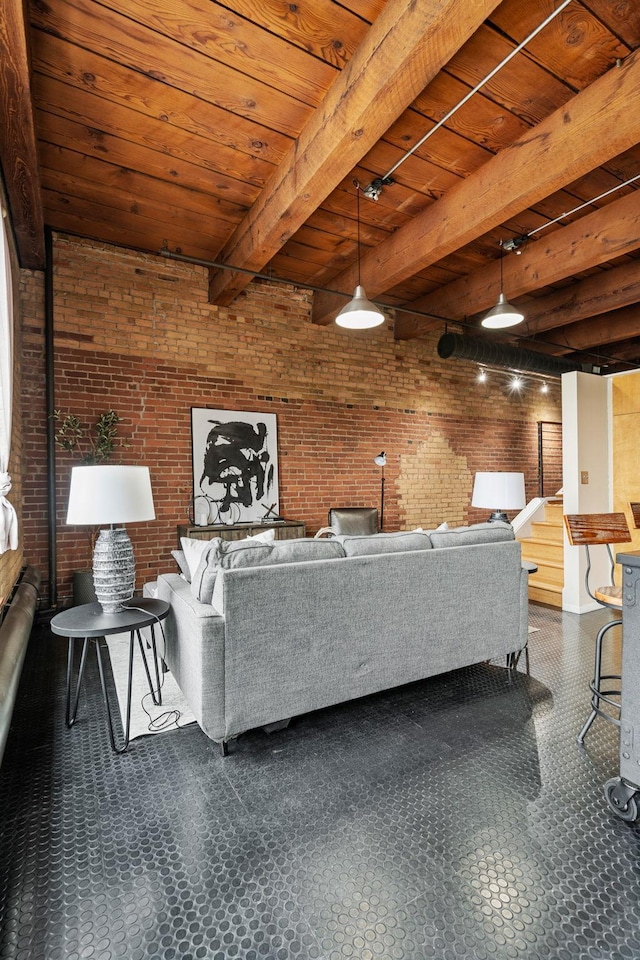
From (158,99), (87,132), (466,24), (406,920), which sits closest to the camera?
(406,920)

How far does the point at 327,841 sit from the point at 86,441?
3.99 meters

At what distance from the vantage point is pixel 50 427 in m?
4.25

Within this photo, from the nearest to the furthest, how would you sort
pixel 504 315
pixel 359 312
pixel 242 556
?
pixel 242 556 < pixel 359 312 < pixel 504 315

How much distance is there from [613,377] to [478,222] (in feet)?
8.37

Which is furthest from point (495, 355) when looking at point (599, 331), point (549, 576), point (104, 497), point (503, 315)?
point (104, 497)

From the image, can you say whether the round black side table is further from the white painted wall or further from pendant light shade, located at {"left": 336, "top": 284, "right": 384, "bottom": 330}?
the white painted wall

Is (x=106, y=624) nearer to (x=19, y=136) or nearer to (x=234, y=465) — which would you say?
(x=19, y=136)

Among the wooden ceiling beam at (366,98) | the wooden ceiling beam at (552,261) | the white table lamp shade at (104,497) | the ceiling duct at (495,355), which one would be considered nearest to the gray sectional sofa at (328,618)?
the white table lamp shade at (104,497)

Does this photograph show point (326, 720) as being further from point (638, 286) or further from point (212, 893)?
point (638, 286)

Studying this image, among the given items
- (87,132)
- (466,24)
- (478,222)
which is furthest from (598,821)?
(87,132)

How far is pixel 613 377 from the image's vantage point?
4.88m

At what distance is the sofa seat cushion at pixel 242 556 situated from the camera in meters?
2.24

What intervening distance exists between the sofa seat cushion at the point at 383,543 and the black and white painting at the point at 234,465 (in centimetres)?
267

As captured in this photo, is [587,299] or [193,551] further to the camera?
[587,299]
